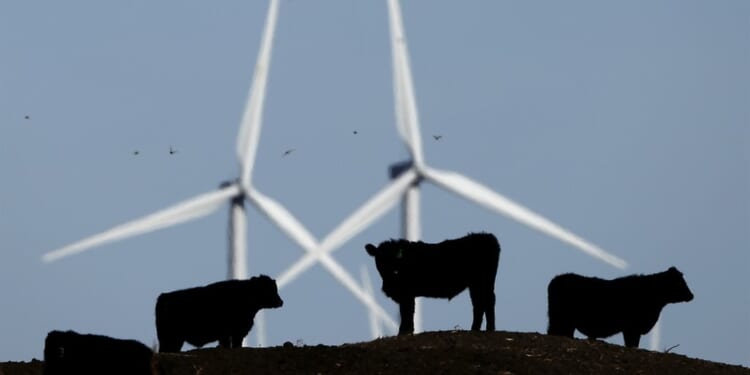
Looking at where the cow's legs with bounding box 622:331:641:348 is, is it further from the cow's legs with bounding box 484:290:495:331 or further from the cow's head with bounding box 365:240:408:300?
the cow's head with bounding box 365:240:408:300

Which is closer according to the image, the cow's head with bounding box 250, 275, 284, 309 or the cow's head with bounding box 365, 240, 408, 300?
the cow's head with bounding box 250, 275, 284, 309

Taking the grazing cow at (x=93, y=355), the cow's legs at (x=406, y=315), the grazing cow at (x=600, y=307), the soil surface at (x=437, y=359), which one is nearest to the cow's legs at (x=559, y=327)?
the grazing cow at (x=600, y=307)

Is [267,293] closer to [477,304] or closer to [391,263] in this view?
[391,263]

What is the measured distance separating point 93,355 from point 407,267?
937 cm

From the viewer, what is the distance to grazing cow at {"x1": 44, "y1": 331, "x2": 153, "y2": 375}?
91.2 ft

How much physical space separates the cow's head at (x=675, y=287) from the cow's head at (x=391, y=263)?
4544 mm

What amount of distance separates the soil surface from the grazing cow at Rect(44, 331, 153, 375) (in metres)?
0.41

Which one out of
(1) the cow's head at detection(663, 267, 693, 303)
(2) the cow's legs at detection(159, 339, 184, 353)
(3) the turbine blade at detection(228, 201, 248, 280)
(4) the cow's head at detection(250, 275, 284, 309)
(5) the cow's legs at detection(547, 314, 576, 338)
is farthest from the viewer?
(3) the turbine blade at detection(228, 201, 248, 280)

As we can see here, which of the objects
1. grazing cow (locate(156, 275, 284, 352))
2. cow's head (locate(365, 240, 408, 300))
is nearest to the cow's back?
cow's head (locate(365, 240, 408, 300))

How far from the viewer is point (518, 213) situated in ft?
178

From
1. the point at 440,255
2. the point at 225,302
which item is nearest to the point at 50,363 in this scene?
the point at 225,302

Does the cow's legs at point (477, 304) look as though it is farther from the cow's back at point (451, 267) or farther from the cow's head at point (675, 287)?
the cow's head at point (675, 287)

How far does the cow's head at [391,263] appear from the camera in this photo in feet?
120

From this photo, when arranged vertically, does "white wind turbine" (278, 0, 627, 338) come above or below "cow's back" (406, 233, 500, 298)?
above
